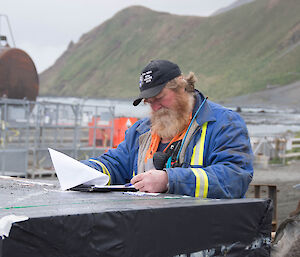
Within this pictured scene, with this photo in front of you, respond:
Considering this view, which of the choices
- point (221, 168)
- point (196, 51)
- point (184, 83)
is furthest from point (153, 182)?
point (196, 51)

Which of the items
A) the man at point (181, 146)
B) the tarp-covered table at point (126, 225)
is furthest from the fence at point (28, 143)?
the tarp-covered table at point (126, 225)

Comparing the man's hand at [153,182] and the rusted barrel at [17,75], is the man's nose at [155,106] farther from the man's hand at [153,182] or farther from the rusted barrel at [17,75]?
the rusted barrel at [17,75]

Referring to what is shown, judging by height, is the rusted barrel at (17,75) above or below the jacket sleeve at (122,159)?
above

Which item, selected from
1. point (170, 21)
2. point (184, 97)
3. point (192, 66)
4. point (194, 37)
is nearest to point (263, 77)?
point (192, 66)

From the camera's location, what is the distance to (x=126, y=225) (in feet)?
6.04

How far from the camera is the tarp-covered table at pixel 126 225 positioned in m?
1.64

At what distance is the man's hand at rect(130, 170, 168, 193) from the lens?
8.11 feet

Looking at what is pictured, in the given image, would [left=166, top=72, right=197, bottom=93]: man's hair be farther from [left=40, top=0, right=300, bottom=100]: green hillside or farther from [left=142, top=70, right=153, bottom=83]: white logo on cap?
[left=40, top=0, right=300, bottom=100]: green hillside

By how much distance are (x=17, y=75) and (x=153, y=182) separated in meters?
15.6

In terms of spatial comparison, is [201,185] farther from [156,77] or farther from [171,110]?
[156,77]

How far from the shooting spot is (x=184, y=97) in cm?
299

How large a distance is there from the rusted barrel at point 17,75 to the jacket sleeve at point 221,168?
14.5 m

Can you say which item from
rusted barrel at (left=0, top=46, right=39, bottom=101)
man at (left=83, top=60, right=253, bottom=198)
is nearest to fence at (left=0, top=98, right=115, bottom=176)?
rusted barrel at (left=0, top=46, right=39, bottom=101)

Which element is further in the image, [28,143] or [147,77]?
[28,143]
